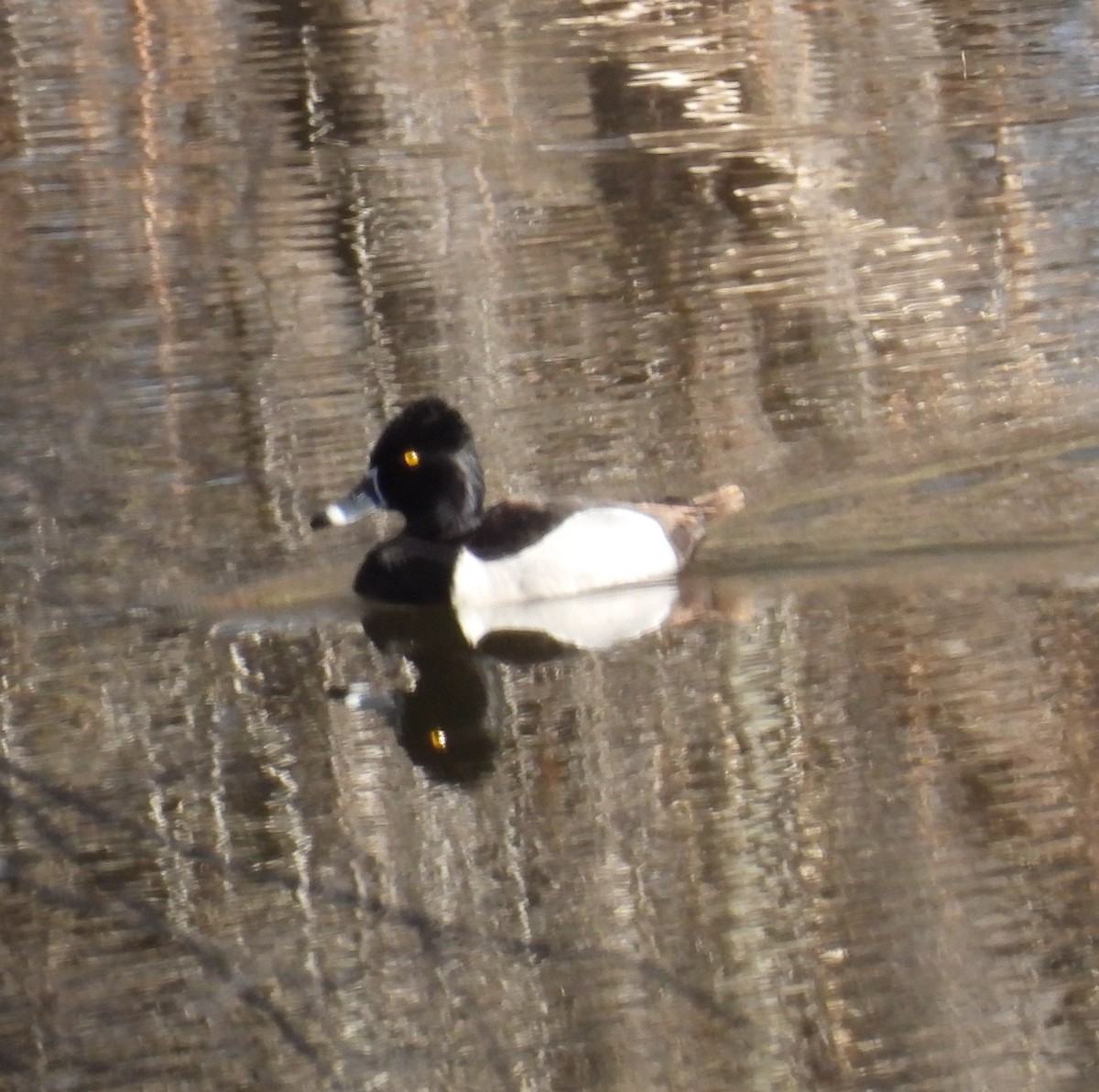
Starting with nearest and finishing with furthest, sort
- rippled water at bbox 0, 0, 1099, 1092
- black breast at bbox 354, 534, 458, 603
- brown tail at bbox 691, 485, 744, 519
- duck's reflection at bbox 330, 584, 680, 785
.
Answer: rippled water at bbox 0, 0, 1099, 1092
duck's reflection at bbox 330, 584, 680, 785
black breast at bbox 354, 534, 458, 603
brown tail at bbox 691, 485, 744, 519

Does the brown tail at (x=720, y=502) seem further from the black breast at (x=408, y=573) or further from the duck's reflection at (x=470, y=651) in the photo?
the black breast at (x=408, y=573)

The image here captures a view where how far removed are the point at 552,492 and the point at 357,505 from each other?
0.93m

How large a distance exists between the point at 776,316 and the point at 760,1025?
18.1 feet

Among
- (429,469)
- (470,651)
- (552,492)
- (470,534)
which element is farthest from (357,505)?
(552,492)

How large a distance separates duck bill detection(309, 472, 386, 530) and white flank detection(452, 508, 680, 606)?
0.38 meters

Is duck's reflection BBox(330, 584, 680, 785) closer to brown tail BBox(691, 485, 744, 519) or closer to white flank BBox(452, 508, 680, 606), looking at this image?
white flank BBox(452, 508, 680, 606)

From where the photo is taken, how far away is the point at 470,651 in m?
7.56

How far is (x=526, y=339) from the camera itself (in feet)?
31.8

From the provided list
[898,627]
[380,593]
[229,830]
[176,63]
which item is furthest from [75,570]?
[176,63]

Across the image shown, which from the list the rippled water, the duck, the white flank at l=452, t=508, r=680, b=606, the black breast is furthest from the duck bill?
the white flank at l=452, t=508, r=680, b=606

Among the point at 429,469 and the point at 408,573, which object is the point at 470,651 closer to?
the point at 408,573

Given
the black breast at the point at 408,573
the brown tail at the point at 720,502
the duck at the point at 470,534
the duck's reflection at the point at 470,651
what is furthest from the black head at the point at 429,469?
the brown tail at the point at 720,502

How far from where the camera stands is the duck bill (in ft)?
25.8

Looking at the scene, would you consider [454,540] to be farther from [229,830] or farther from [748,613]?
[229,830]
